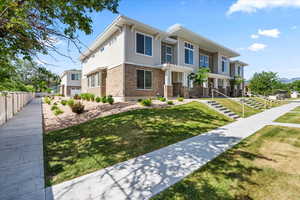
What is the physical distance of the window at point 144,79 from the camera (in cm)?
1250

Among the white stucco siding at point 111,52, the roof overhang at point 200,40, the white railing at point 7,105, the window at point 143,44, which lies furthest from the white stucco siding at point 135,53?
the white railing at point 7,105

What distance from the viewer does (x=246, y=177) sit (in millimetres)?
2963

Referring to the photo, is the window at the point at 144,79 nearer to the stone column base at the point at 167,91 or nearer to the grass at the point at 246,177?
the stone column base at the point at 167,91

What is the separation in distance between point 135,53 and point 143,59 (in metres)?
0.92

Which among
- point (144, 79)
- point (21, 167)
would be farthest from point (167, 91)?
point (21, 167)

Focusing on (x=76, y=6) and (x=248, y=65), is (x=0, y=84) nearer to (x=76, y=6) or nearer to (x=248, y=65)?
(x=76, y=6)

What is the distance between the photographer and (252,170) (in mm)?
3250

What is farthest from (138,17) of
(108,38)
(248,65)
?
(248,65)

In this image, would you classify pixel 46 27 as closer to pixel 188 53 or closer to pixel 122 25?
pixel 122 25

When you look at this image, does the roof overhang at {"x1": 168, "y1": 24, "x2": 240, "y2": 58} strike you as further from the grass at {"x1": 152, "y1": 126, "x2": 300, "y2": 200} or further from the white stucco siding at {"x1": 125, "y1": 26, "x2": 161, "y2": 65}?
the grass at {"x1": 152, "y1": 126, "x2": 300, "y2": 200}

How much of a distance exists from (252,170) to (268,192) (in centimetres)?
78

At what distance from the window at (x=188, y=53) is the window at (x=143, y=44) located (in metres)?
5.18

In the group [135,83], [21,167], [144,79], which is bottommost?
[21,167]

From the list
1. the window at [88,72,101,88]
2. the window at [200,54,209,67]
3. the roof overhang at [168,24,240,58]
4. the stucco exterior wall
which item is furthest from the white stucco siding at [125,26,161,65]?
the window at [200,54,209,67]
